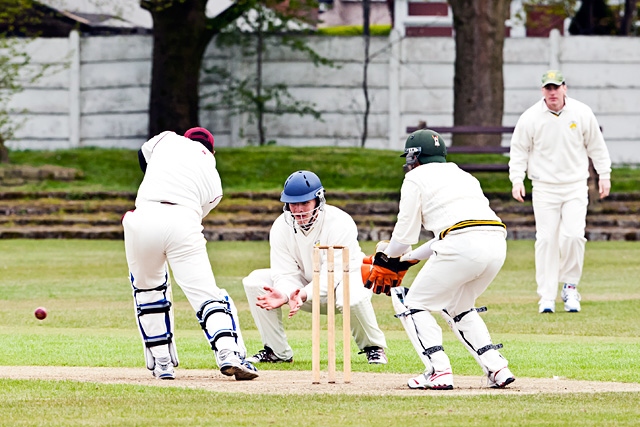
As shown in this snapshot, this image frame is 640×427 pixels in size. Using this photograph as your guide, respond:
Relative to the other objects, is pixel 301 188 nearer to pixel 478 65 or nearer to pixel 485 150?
pixel 485 150

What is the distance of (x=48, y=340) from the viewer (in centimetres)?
1152

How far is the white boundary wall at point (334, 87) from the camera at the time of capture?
30141 millimetres

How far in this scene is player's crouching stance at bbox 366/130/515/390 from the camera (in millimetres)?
8227

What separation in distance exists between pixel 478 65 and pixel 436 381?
19.2m

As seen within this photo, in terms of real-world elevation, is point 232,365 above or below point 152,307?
below

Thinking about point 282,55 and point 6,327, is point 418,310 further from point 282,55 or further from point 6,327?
point 282,55

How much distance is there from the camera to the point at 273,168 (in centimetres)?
2741

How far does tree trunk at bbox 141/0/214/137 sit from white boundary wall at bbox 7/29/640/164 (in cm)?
144

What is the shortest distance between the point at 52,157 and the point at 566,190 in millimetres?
17118

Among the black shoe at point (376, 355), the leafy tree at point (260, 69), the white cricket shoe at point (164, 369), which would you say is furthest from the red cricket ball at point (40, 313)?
the leafy tree at point (260, 69)

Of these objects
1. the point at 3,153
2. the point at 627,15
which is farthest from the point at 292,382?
the point at 627,15

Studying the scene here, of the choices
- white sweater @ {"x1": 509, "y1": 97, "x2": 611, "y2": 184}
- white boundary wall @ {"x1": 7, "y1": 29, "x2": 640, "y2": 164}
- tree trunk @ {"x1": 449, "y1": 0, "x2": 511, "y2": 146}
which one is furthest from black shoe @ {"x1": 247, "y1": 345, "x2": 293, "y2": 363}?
white boundary wall @ {"x1": 7, "y1": 29, "x2": 640, "y2": 164}

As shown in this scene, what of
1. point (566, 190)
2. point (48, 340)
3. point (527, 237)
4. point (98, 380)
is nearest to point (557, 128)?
point (566, 190)

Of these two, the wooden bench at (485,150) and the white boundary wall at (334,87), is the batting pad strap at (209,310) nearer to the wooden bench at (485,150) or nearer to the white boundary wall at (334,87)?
the wooden bench at (485,150)
